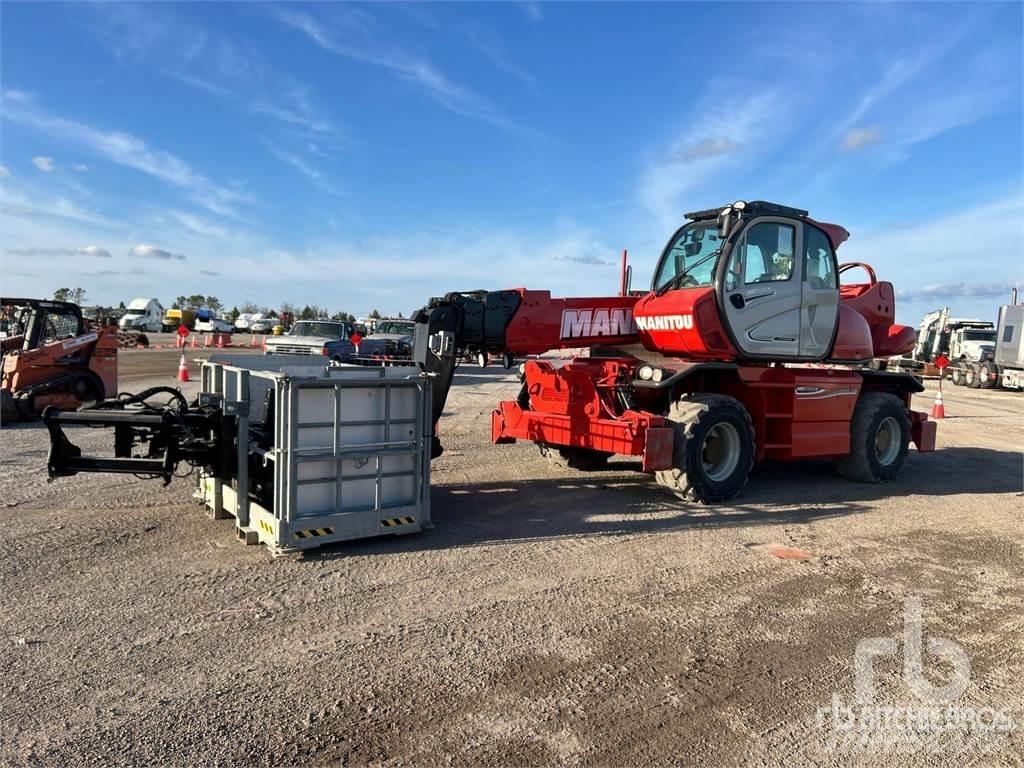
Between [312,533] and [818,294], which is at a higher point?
[818,294]

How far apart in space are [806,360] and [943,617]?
4.55m

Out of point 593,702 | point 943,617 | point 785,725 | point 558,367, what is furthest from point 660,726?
point 558,367

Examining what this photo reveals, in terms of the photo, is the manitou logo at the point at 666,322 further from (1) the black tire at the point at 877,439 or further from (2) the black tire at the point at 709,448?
(1) the black tire at the point at 877,439

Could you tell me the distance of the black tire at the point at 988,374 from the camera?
29.6 m

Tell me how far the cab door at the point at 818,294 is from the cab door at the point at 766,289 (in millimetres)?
109

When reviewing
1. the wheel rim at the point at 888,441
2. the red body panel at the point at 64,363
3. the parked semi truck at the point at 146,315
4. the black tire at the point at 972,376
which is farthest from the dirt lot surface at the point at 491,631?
the parked semi truck at the point at 146,315

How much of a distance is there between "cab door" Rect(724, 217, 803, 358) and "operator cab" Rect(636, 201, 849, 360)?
11 millimetres

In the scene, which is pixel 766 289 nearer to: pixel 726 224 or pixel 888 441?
pixel 726 224

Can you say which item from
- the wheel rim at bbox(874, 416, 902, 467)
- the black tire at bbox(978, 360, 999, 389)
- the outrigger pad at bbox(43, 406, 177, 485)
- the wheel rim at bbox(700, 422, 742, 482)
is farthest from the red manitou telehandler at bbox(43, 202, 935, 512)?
the black tire at bbox(978, 360, 999, 389)

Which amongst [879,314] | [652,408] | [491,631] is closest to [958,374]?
[879,314]

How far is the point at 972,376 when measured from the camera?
30.9 metres

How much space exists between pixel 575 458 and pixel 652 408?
1.47 metres

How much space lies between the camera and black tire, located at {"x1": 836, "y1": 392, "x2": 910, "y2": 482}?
9883 millimetres

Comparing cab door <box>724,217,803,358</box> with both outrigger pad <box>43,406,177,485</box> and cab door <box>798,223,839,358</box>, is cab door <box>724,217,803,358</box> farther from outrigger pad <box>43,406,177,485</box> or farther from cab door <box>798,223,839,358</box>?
outrigger pad <box>43,406,177,485</box>
